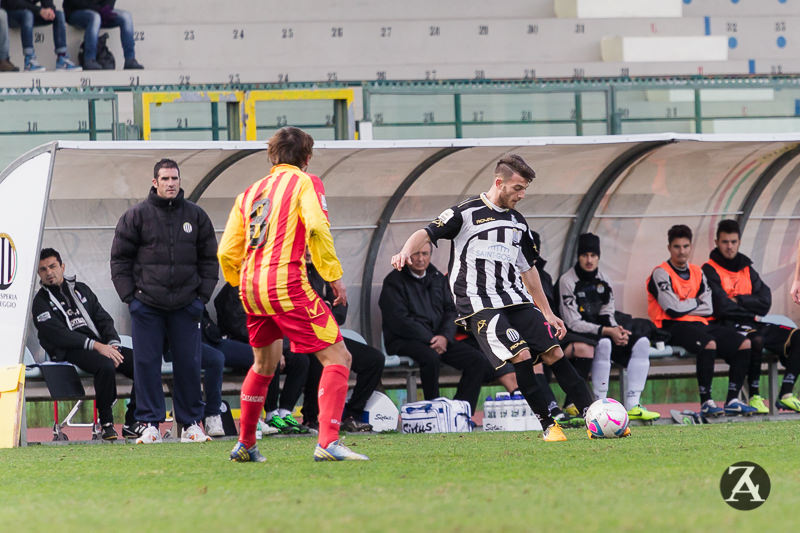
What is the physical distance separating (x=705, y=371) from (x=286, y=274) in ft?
18.6

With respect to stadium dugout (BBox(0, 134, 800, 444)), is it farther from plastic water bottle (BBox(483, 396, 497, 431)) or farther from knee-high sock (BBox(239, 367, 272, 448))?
knee-high sock (BBox(239, 367, 272, 448))

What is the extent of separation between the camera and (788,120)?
14.5m

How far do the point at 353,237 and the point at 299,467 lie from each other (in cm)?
513

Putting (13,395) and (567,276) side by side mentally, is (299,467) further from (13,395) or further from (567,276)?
(567,276)

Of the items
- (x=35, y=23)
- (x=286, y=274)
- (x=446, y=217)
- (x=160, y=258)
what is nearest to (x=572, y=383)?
(x=446, y=217)

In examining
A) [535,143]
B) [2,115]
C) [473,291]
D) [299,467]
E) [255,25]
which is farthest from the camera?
[255,25]

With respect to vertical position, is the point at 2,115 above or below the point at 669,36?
below

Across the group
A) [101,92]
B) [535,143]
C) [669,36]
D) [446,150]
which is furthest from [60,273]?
[669,36]

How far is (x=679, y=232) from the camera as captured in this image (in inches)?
434

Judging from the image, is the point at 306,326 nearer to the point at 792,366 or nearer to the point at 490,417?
the point at 490,417

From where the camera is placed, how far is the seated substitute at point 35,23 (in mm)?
16031

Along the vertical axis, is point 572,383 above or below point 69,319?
below
